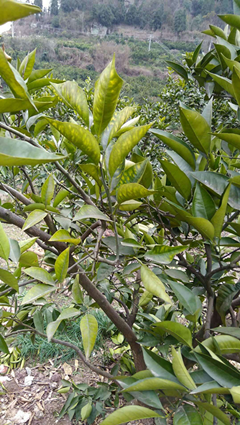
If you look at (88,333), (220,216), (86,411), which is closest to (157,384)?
(88,333)

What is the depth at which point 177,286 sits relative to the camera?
1.59 feet

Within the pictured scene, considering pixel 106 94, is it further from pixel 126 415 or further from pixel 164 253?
pixel 126 415

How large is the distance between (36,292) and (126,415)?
0.67ft

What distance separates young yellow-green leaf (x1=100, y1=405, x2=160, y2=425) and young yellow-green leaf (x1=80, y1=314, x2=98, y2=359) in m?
0.10

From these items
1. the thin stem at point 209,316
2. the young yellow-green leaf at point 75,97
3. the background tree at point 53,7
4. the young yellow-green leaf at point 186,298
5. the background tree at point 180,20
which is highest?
the background tree at point 53,7

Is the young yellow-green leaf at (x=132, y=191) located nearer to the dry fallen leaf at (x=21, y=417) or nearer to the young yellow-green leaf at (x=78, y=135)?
the young yellow-green leaf at (x=78, y=135)

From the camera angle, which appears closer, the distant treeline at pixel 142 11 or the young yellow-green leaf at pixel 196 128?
the young yellow-green leaf at pixel 196 128

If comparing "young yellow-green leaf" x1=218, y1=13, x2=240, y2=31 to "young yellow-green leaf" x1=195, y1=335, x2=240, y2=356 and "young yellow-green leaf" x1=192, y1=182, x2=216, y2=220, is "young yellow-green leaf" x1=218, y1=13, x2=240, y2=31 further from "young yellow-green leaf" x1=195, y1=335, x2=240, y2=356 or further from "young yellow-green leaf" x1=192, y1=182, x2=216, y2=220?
"young yellow-green leaf" x1=195, y1=335, x2=240, y2=356

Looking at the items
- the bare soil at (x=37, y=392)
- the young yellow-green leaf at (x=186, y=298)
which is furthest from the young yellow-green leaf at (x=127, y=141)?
the bare soil at (x=37, y=392)

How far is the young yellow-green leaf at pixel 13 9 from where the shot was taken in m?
0.21

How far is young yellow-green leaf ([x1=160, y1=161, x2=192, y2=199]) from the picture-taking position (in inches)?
17.2

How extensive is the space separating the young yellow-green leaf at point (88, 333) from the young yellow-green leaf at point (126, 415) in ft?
0.33

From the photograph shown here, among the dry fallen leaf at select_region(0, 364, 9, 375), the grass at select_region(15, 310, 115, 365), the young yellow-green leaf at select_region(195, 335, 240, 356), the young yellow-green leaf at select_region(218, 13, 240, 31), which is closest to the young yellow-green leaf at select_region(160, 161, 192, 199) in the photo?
the young yellow-green leaf at select_region(195, 335, 240, 356)

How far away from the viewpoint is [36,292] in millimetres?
418
